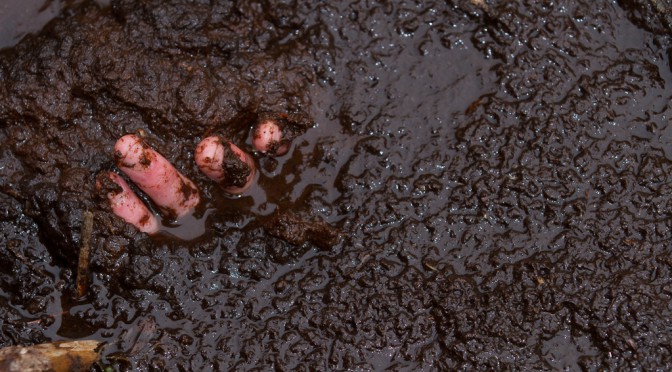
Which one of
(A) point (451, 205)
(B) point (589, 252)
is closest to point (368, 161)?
(A) point (451, 205)

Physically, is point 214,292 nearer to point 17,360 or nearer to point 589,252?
point 17,360

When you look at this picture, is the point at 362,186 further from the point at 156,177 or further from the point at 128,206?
the point at 128,206

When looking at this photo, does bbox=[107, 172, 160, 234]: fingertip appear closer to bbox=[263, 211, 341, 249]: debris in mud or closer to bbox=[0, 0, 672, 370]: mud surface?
bbox=[0, 0, 672, 370]: mud surface

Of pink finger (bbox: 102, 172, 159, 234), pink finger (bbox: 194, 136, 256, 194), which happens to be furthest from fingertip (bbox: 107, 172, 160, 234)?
pink finger (bbox: 194, 136, 256, 194)

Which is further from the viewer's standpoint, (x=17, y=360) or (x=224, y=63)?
(x=224, y=63)

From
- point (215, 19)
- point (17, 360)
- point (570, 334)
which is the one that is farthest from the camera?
point (215, 19)

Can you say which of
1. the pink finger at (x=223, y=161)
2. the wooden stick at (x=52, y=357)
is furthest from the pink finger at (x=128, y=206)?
the wooden stick at (x=52, y=357)

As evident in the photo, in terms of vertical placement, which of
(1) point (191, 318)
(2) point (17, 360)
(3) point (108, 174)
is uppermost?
(3) point (108, 174)
